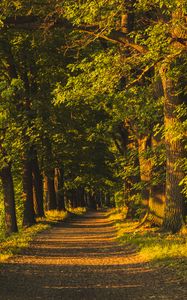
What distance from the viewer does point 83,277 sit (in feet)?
40.1

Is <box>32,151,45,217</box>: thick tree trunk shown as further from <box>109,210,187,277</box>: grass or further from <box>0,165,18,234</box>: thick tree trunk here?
Result: <box>109,210,187,277</box>: grass

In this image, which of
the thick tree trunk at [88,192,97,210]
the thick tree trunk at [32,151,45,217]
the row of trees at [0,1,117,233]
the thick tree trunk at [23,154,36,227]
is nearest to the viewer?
the row of trees at [0,1,117,233]

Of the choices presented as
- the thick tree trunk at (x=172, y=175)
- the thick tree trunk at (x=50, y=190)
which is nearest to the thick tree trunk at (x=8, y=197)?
the thick tree trunk at (x=172, y=175)

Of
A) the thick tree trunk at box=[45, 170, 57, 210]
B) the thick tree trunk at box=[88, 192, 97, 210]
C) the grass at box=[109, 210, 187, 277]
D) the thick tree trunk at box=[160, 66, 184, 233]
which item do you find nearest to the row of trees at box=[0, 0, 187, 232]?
the thick tree trunk at box=[160, 66, 184, 233]

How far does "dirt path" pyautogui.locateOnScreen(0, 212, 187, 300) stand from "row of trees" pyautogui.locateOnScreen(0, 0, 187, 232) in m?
2.52

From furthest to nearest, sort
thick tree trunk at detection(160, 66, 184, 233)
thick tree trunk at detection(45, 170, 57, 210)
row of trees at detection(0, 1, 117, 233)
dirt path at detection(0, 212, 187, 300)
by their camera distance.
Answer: thick tree trunk at detection(45, 170, 57, 210) < row of trees at detection(0, 1, 117, 233) < thick tree trunk at detection(160, 66, 184, 233) < dirt path at detection(0, 212, 187, 300)

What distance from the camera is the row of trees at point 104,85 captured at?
43.1 feet

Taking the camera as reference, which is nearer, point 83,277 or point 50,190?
point 83,277

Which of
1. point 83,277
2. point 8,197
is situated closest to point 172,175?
point 83,277

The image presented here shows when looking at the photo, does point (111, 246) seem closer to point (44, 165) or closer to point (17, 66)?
point (17, 66)

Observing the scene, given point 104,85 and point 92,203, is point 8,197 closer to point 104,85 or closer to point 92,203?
point 104,85

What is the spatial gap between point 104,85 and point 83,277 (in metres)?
5.04

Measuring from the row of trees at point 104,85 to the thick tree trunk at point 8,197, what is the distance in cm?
8

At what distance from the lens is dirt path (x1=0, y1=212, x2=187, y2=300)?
395 inches
